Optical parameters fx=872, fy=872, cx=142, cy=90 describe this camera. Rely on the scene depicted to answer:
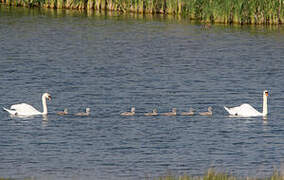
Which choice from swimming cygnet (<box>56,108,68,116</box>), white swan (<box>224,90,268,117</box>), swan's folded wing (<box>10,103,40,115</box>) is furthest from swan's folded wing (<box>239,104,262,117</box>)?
swan's folded wing (<box>10,103,40,115</box>)

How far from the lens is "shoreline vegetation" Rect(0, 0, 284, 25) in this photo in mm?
57281

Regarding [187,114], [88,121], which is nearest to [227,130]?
[187,114]

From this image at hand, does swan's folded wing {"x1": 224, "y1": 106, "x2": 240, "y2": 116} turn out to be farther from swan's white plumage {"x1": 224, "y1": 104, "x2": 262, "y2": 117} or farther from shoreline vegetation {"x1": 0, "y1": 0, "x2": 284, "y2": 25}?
shoreline vegetation {"x1": 0, "y1": 0, "x2": 284, "y2": 25}

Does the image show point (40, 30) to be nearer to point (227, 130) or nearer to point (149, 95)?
point (149, 95)

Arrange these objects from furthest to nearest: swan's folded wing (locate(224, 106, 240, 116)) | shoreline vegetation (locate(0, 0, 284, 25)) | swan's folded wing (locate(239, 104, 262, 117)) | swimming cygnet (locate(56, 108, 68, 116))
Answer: shoreline vegetation (locate(0, 0, 284, 25)), swan's folded wing (locate(224, 106, 240, 116)), swan's folded wing (locate(239, 104, 262, 117)), swimming cygnet (locate(56, 108, 68, 116))

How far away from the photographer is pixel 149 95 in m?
36.6

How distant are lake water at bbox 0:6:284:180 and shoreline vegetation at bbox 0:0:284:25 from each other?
33.7 inches

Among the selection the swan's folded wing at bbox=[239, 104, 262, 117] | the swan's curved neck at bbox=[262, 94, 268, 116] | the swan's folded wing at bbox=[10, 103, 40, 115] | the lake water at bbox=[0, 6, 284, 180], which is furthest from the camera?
the swan's curved neck at bbox=[262, 94, 268, 116]

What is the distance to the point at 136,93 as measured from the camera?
3700 centimetres

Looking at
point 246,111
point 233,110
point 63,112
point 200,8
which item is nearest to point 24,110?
point 63,112

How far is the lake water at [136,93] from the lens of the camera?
83.9 feet

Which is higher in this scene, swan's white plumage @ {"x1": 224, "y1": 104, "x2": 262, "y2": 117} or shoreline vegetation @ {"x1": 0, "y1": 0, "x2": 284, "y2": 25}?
shoreline vegetation @ {"x1": 0, "y1": 0, "x2": 284, "y2": 25}

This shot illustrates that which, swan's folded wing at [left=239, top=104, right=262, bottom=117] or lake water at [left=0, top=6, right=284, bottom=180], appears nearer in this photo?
lake water at [left=0, top=6, right=284, bottom=180]

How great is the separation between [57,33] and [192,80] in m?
19.5
